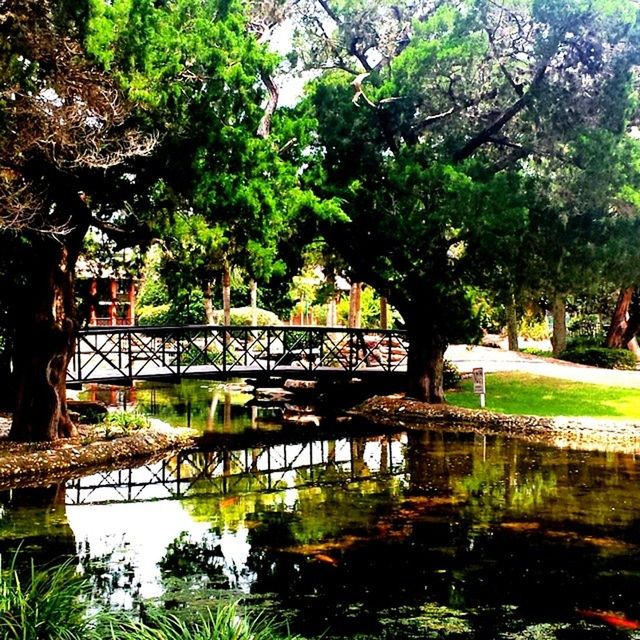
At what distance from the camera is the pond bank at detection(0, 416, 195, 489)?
41.0 feet

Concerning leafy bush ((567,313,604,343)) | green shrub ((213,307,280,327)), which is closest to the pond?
green shrub ((213,307,280,327))

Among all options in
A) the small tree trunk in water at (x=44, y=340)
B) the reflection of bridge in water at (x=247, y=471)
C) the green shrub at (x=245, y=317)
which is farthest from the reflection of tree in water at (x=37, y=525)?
the green shrub at (x=245, y=317)

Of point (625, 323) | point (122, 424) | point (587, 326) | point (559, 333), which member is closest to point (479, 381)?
point (122, 424)

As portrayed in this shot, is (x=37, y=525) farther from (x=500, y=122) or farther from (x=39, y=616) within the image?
(x=500, y=122)

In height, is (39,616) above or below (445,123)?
below

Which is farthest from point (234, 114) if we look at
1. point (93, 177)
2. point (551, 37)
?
point (551, 37)

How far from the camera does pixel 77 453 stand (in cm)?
1340

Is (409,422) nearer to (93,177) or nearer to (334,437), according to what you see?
(334,437)

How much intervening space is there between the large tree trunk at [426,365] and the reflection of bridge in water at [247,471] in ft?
9.78

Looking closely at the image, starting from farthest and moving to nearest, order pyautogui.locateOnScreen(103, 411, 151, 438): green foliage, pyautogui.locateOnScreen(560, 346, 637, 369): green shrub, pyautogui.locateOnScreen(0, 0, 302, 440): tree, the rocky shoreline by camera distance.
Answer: pyautogui.locateOnScreen(560, 346, 637, 369): green shrub, pyautogui.locateOnScreen(103, 411, 151, 438): green foliage, the rocky shoreline, pyautogui.locateOnScreen(0, 0, 302, 440): tree

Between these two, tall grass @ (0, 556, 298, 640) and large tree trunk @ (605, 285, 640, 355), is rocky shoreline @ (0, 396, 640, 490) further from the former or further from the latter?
large tree trunk @ (605, 285, 640, 355)

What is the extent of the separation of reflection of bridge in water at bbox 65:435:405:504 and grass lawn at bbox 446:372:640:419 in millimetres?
3545

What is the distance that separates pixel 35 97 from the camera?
976cm

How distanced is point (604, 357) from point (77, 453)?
18734mm
